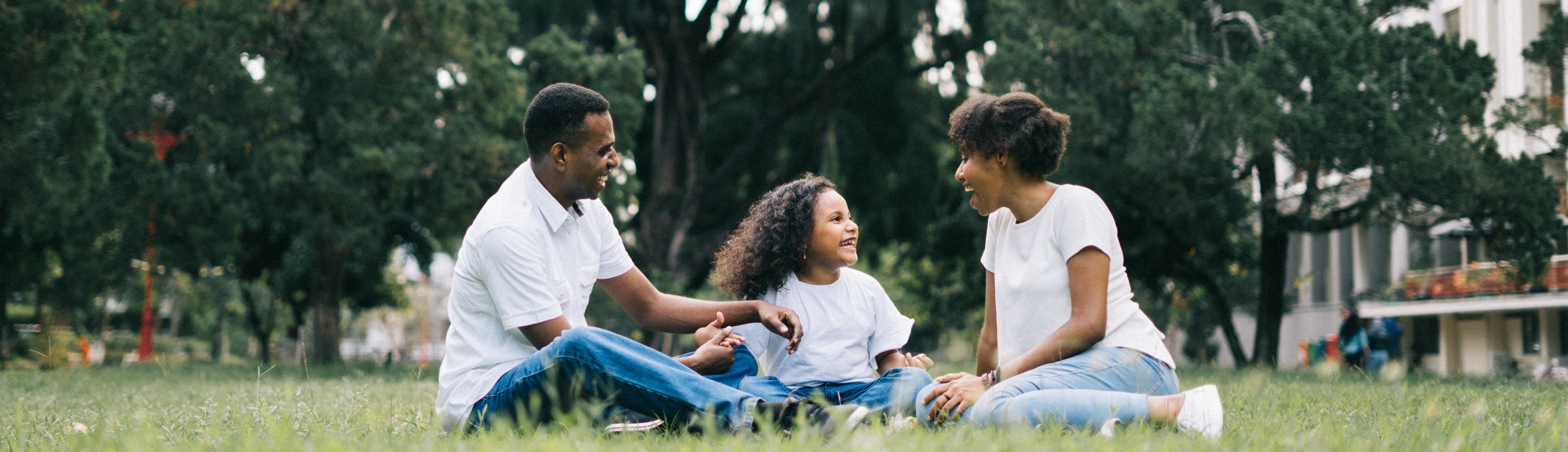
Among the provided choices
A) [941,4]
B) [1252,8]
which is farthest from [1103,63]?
[941,4]

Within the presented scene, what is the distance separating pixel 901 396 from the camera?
14.3 ft

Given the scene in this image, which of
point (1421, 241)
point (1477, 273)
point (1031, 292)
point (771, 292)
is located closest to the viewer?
point (1031, 292)

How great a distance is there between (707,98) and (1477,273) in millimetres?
17434

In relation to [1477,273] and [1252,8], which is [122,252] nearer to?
[1252,8]

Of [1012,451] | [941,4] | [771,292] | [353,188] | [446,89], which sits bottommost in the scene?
[1012,451]

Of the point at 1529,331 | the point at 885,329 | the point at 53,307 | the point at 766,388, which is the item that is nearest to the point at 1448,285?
the point at 1529,331

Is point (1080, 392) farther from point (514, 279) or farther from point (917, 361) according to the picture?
point (514, 279)

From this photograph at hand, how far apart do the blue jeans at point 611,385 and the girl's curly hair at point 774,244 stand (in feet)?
4.07

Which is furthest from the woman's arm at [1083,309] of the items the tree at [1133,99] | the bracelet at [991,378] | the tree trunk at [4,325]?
the tree trunk at [4,325]

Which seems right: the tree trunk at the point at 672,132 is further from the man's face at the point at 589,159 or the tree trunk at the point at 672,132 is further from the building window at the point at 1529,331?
the building window at the point at 1529,331

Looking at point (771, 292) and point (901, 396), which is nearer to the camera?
point (901, 396)

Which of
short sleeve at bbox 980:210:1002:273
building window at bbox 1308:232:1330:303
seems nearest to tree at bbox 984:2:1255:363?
short sleeve at bbox 980:210:1002:273

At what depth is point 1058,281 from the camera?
4.23 metres

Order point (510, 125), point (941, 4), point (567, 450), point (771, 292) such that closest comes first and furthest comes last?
point (567, 450) → point (771, 292) → point (510, 125) → point (941, 4)
